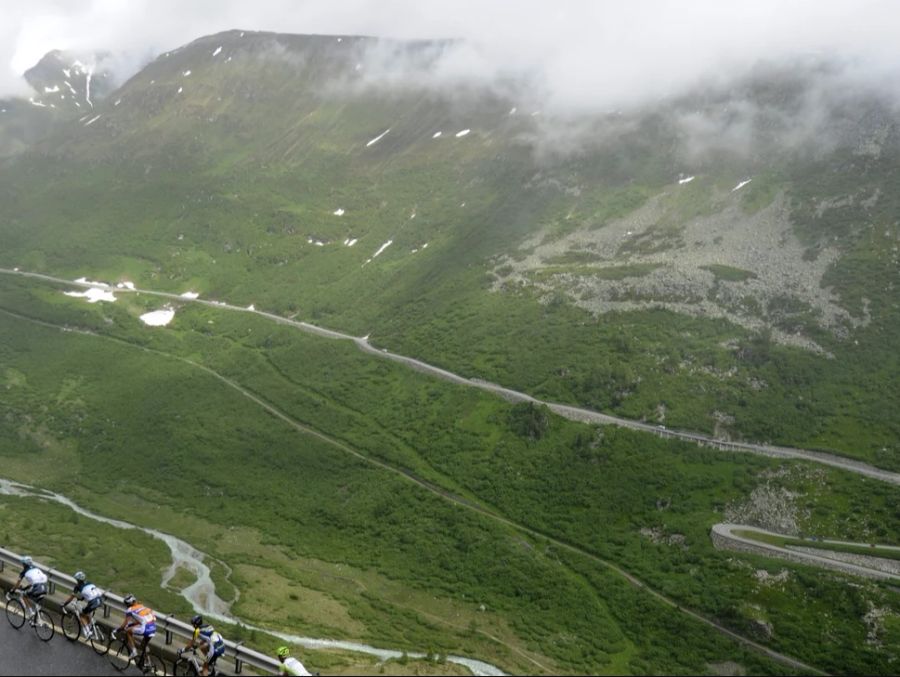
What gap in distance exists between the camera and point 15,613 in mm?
24875

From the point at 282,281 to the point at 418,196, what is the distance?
138ft

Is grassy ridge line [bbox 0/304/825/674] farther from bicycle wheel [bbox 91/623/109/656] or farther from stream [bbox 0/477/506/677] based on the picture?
bicycle wheel [bbox 91/623/109/656]

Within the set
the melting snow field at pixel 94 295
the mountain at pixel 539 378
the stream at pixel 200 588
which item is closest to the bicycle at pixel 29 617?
the stream at pixel 200 588

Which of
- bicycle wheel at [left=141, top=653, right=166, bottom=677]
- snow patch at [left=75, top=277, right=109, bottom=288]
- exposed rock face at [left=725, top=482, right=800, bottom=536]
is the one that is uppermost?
snow patch at [left=75, top=277, right=109, bottom=288]

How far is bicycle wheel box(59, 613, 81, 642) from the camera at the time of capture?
948 inches

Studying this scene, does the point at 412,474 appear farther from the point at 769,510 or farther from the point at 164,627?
the point at 164,627

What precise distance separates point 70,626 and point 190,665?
5.12 meters

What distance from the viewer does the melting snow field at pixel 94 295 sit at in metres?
150

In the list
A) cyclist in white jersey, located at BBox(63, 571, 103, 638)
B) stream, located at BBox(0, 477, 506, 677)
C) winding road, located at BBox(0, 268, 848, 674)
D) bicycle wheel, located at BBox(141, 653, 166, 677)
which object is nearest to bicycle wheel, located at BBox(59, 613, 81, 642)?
cyclist in white jersey, located at BBox(63, 571, 103, 638)

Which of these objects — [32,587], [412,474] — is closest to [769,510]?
[412,474]

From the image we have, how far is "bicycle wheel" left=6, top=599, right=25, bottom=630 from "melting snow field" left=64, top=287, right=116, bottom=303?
451 feet

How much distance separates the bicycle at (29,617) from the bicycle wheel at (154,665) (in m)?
3.88

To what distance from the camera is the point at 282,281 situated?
15688 centimetres

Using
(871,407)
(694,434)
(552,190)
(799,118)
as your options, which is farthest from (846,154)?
(694,434)
